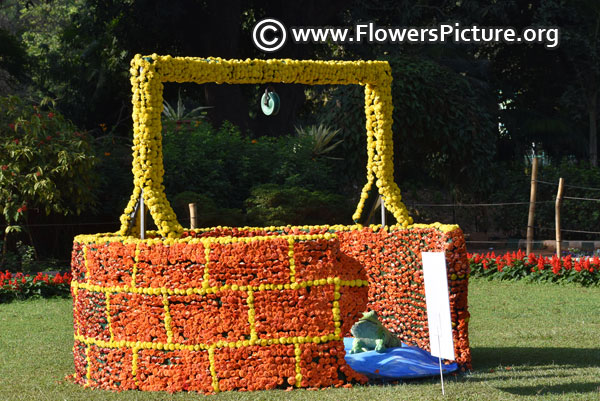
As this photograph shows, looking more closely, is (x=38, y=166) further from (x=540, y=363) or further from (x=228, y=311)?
(x=540, y=363)

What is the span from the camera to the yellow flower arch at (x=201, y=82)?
6621 mm

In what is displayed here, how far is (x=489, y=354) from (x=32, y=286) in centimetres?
672

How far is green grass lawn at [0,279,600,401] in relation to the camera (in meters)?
6.04

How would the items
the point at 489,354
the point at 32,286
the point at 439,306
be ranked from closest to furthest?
the point at 439,306, the point at 489,354, the point at 32,286

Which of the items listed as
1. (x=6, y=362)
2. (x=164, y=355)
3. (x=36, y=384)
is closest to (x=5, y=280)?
(x=6, y=362)

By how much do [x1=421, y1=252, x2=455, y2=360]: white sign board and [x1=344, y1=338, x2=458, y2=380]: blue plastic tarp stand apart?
57 cm

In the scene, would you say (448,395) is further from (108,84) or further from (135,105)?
(108,84)

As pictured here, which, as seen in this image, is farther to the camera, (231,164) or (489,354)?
(231,164)

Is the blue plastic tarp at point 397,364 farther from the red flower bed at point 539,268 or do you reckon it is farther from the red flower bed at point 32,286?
the red flower bed at point 32,286

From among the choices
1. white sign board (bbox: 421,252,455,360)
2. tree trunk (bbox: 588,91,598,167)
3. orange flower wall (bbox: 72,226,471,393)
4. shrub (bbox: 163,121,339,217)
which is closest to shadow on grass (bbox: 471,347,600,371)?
white sign board (bbox: 421,252,455,360)

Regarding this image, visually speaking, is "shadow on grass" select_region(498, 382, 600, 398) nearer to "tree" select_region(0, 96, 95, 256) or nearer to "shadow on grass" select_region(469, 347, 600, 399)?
"shadow on grass" select_region(469, 347, 600, 399)

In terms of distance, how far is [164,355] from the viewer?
6242 millimetres

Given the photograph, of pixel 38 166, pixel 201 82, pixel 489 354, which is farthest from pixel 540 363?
pixel 38 166

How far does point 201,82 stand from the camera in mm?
6844
